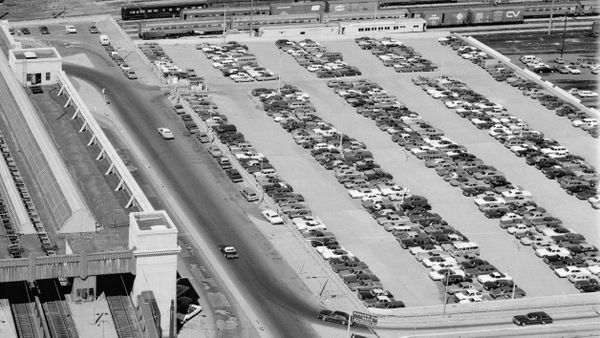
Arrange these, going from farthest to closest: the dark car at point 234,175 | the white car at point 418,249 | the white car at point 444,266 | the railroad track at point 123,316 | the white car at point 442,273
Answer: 1. the dark car at point 234,175
2. the white car at point 418,249
3. the white car at point 444,266
4. the white car at point 442,273
5. the railroad track at point 123,316

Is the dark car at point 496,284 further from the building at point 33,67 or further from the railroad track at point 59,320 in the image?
the building at point 33,67

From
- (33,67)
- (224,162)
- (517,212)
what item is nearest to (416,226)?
(517,212)

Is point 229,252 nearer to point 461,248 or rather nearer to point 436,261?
point 436,261

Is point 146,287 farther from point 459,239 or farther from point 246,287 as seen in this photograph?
point 459,239

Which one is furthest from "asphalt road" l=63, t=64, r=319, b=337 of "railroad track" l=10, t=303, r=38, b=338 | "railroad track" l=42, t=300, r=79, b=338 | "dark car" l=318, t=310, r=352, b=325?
"railroad track" l=10, t=303, r=38, b=338

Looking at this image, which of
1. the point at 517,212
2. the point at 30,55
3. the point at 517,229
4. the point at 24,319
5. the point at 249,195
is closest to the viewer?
the point at 24,319

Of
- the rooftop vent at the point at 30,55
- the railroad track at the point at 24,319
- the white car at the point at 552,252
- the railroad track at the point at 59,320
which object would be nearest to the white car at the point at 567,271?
the white car at the point at 552,252
